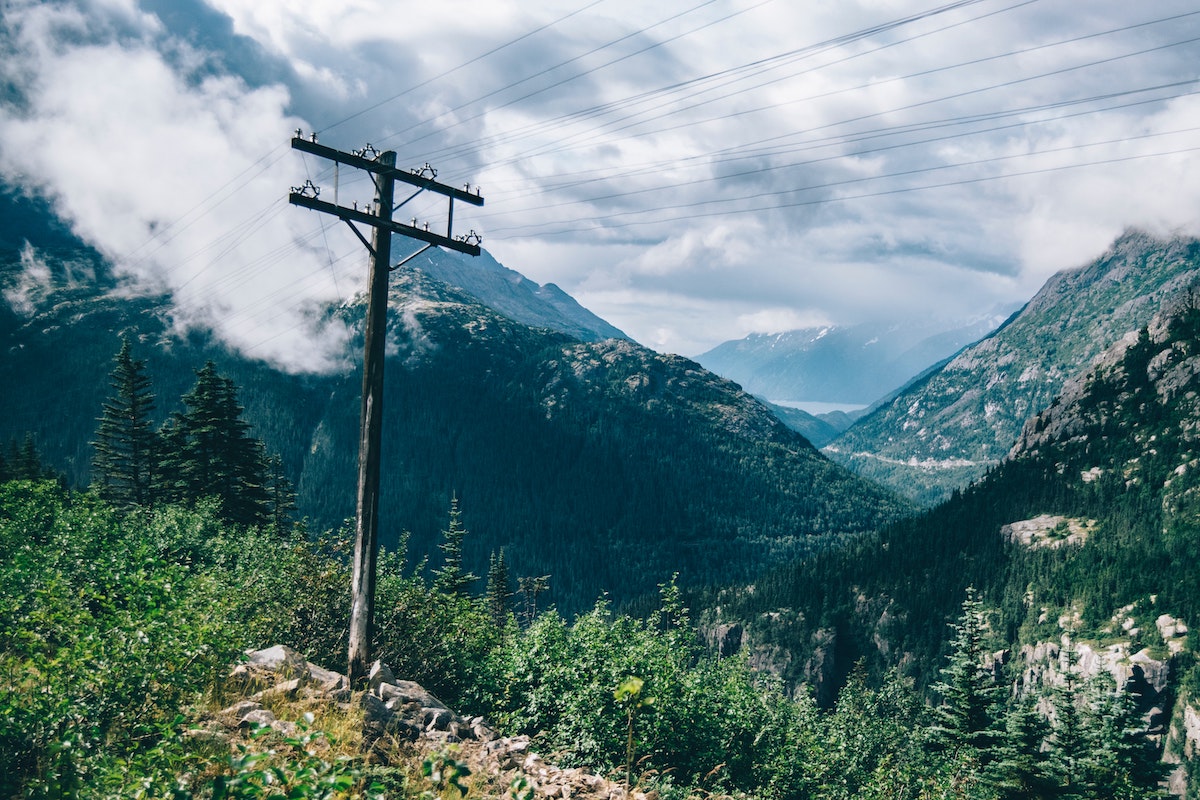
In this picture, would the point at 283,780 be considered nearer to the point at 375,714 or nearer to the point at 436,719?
the point at 375,714

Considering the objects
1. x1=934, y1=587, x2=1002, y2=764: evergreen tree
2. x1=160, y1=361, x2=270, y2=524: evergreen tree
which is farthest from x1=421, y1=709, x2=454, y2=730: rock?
x1=160, y1=361, x2=270, y2=524: evergreen tree

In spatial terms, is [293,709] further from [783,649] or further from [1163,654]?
[783,649]

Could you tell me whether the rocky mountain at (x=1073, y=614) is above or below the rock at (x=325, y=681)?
below

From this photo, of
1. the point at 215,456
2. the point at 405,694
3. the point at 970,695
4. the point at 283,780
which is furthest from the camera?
the point at 215,456

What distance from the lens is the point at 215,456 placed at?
4778 cm

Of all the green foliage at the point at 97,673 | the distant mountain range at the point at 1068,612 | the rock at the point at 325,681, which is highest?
the green foliage at the point at 97,673

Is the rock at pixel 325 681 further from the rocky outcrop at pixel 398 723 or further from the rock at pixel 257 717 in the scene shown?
the rock at pixel 257 717

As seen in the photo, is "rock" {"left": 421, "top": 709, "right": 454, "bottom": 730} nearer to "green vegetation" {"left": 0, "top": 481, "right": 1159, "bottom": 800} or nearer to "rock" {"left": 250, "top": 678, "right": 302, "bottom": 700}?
"green vegetation" {"left": 0, "top": 481, "right": 1159, "bottom": 800}

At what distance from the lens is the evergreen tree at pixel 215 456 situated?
4716 cm

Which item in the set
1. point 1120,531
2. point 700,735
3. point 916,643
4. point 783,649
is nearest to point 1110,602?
point 1120,531

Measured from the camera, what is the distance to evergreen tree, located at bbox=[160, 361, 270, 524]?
47.2 m

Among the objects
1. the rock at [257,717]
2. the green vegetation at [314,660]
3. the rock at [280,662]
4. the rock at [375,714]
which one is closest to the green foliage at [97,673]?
the green vegetation at [314,660]

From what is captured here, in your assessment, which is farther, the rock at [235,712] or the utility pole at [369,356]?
the utility pole at [369,356]

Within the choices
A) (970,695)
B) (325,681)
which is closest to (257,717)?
(325,681)
